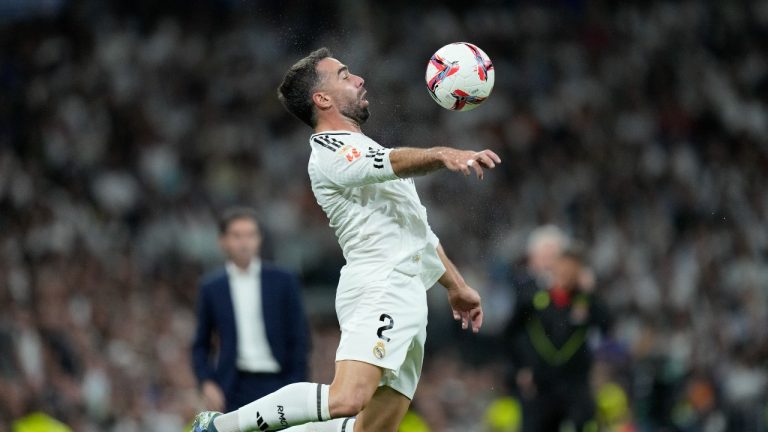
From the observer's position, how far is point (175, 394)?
38.5ft

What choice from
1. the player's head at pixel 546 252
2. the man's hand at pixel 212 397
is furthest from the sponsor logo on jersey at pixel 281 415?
the player's head at pixel 546 252

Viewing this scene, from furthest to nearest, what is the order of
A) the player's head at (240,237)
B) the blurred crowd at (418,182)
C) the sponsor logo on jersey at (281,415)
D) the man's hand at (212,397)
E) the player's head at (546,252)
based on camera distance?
the blurred crowd at (418,182), the player's head at (546,252), the player's head at (240,237), the man's hand at (212,397), the sponsor logo on jersey at (281,415)

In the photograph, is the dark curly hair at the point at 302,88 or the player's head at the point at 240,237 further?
the player's head at the point at 240,237

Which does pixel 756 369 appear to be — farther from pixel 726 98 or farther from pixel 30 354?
pixel 30 354

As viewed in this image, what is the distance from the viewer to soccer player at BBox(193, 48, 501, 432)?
596cm

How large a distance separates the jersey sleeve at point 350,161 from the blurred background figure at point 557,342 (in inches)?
149

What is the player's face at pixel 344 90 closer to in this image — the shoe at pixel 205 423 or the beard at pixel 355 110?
the beard at pixel 355 110

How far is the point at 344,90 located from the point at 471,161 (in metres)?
1.23

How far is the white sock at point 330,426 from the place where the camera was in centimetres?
641

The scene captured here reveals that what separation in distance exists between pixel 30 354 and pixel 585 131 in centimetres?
850

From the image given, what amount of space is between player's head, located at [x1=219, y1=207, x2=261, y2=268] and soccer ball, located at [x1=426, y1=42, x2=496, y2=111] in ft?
6.83

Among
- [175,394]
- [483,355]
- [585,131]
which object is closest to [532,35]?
[585,131]

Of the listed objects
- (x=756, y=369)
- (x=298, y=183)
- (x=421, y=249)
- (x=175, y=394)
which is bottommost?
(x=756, y=369)

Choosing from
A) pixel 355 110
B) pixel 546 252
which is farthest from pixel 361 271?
pixel 546 252
